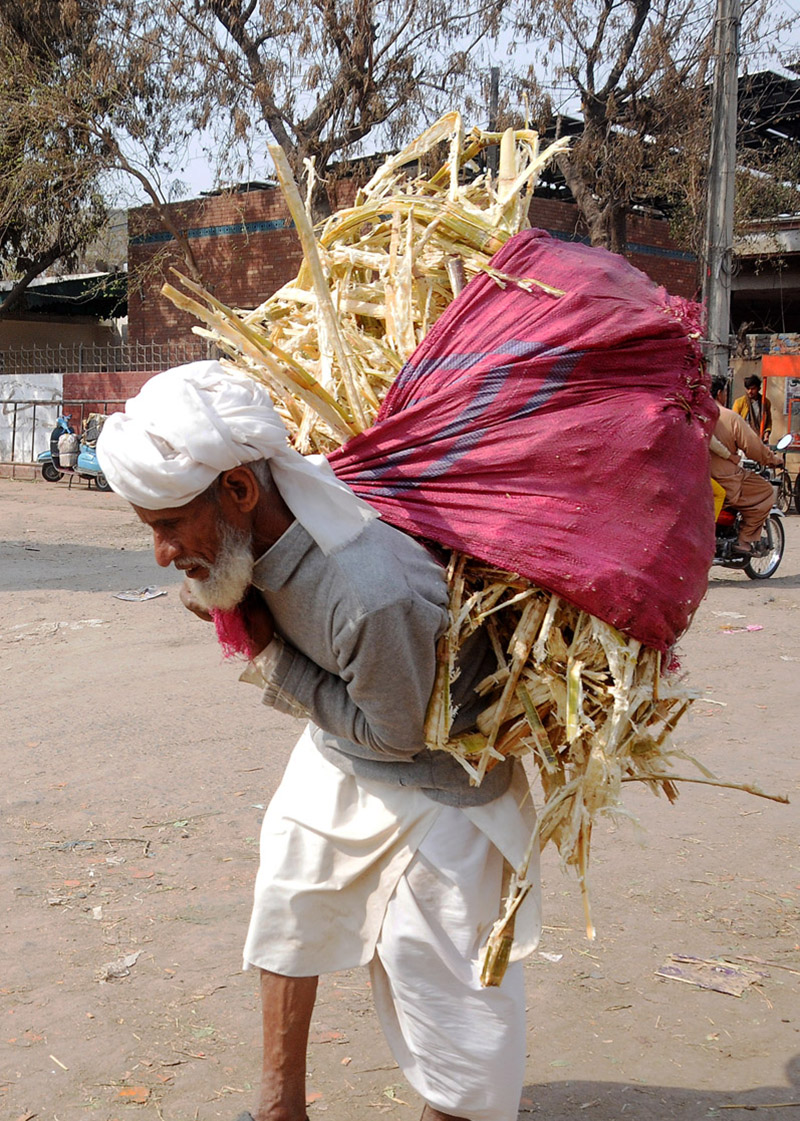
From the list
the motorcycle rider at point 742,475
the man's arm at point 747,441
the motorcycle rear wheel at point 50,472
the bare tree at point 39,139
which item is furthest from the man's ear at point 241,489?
the bare tree at point 39,139

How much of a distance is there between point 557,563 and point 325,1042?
159cm

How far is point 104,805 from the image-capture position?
4457 millimetres

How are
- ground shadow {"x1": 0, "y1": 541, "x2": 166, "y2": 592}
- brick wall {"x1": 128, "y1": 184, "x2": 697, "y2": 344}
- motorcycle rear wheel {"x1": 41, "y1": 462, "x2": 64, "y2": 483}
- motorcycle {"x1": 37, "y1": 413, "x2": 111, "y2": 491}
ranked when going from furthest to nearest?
brick wall {"x1": 128, "y1": 184, "x2": 697, "y2": 344}
motorcycle rear wheel {"x1": 41, "y1": 462, "x2": 64, "y2": 483}
motorcycle {"x1": 37, "y1": 413, "x2": 111, "y2": 491}
ground shadow {"x1": 0, "y1": 541, "x2": 166, "y2": 592}

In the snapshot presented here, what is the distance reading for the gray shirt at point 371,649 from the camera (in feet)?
6.27

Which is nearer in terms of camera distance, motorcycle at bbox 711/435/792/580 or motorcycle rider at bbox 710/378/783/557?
motorcycle rider at bbox 710/378/783/557

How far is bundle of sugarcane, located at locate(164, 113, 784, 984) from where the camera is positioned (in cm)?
211

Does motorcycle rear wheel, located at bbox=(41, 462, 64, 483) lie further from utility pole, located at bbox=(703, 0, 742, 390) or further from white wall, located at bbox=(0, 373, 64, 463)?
utility pole, located at bbox=(703, 0, 742, 390)

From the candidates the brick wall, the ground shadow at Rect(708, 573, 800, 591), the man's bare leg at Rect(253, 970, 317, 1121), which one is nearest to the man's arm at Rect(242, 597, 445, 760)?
the man's bare leg at Rect(253, 970, 317, 1121)

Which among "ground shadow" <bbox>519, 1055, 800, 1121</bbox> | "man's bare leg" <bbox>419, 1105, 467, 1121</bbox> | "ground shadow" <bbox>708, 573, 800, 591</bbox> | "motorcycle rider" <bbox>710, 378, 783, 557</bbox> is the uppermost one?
"motorcycle rider" <bbox>710, 378, 783, 557</bbox>

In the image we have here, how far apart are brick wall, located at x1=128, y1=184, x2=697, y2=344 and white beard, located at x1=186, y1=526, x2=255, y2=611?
776 inches

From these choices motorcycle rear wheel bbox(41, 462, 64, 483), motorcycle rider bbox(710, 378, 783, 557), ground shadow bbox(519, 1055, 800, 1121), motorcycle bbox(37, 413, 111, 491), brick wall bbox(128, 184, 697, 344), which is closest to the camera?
ground shadow bbox(519, 1055, 800, 1121)

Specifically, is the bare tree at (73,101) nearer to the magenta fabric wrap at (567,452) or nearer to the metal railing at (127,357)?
the metal railing at (127,357)

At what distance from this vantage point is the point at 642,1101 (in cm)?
270

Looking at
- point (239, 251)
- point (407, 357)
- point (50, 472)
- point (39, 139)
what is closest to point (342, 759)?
point (407, 357)
